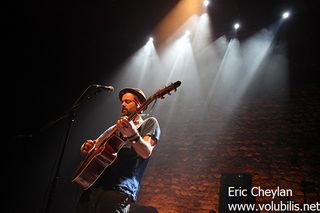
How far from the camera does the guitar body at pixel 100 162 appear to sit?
221 cm

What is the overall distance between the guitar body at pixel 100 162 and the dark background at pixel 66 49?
3.65 metres

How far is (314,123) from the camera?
173 inches

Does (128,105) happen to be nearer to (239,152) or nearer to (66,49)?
(239,152)

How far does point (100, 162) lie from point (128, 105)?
0.67 meters

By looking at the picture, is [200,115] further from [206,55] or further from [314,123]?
[314,123]

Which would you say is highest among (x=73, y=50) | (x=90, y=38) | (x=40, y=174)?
(x=90, y=38)

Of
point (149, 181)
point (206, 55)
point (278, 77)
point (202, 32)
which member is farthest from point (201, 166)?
point (202, 32)

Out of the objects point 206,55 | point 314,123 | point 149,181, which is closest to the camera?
point 314,123

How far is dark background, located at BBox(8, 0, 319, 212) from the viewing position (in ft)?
17.3

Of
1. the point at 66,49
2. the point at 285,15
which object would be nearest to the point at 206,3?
the point at 285,15

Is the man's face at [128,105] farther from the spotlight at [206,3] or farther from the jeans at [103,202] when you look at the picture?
the spotlight at [206,3]

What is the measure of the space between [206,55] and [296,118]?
95.7 inches

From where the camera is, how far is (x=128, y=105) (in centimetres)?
266

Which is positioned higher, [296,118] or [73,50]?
[73,50]
